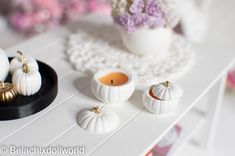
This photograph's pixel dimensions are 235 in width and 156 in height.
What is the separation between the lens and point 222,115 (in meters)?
1.60

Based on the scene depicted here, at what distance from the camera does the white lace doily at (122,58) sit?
105 centimetres

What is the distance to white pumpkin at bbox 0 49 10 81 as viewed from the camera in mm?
884

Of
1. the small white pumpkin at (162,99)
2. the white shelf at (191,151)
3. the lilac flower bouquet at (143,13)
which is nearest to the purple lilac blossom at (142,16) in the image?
the lilac flower bouquet at (143,13)

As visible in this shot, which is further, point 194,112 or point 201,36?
point 201,36

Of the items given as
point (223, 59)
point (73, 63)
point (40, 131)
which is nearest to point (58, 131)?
point (40, 131)

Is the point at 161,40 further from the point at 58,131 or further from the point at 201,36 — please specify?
the point at 201,36

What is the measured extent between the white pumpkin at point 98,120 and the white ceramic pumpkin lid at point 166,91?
120mm

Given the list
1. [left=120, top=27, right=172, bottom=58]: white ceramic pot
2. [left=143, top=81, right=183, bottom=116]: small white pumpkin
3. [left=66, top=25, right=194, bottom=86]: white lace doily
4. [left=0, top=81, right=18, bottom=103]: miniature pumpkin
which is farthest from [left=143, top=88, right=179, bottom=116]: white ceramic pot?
[left=0, top=81, right=18, bottom=103]: miniature pumpkin

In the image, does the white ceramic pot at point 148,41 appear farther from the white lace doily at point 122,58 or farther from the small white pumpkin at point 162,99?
the small white pumpkin at point 162,99

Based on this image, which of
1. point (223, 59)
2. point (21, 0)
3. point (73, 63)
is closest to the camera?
point (73, 63)

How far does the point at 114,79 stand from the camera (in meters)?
0.94

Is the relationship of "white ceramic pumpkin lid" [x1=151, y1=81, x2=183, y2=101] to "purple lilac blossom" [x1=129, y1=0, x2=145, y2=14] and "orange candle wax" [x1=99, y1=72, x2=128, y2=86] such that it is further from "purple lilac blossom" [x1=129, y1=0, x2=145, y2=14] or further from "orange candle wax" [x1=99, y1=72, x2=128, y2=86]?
"purple lilac blossom" [x1=129, y1=0, x2=145, y2=14]

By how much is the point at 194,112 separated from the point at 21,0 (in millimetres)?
1011

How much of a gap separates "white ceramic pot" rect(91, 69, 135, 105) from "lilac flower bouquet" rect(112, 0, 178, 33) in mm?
195
